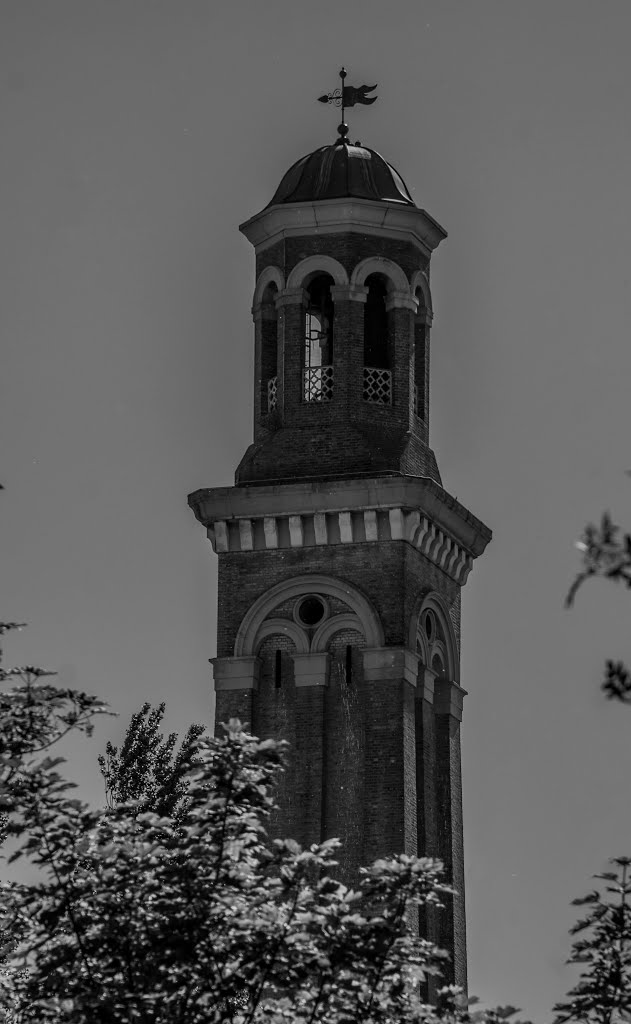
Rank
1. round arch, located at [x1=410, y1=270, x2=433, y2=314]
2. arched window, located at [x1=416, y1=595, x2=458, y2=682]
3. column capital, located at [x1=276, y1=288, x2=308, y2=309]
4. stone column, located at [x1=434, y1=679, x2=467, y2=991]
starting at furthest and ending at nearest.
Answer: round arch, located at [x1=410, y1=270, x2=433, y2=314] < column capital, located at [x1=276, y1=288, x2=308, y2=309] < arched window, located at [x1=416, y1=595, x2=458, y2=682] < stone column, located at [x1=434, y1=679, x2=467, y2=991]

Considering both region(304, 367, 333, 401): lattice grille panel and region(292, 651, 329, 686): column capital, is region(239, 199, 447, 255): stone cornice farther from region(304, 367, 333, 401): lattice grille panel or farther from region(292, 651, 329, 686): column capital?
region(292, 651, 329, 686): column capital

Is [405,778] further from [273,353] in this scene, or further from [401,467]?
[273,353]

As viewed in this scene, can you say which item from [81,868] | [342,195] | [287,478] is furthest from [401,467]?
[81,868]

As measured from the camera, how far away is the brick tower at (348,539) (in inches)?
2061

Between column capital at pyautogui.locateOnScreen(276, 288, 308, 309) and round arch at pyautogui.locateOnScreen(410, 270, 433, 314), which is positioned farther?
round arch at pyautogui.locateOnScreen(410, 270, 433, 314)

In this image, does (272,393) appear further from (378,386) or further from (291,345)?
(378,386)

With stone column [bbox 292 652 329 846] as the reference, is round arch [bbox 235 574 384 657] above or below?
above

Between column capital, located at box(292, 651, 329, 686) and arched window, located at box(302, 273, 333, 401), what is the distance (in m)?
5.30

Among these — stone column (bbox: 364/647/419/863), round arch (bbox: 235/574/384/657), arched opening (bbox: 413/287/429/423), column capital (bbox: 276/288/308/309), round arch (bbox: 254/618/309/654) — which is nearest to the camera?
stone column (bbox: 364/647/419/863)

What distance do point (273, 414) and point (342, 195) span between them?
4.48 metres

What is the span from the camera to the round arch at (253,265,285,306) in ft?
183

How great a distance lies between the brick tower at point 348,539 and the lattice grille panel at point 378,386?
38 mm

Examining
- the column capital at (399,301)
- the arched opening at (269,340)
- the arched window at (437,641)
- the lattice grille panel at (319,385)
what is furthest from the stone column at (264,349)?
the arched window at (437,641)

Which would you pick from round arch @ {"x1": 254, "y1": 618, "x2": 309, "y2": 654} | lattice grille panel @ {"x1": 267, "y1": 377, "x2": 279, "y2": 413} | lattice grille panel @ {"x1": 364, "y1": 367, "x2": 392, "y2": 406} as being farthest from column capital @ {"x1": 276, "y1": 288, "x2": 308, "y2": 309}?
round arch @ {"x1": 254, "y1": 618, "x2": 309, "y2": 654}
